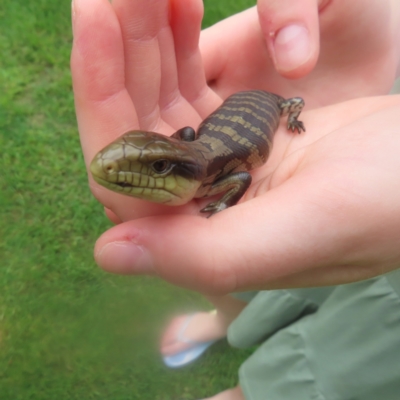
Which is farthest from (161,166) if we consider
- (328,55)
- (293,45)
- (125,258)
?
(328,55)

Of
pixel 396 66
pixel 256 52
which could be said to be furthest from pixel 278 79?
pixel 396 66

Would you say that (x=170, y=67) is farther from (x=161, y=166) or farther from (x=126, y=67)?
(x=161, y=166)

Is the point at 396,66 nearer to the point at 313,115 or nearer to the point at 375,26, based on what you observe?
the point at 375,26

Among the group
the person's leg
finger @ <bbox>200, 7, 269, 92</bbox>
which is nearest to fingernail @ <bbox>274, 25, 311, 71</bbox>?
finger @ <bbox>200, 7, 269, 92</bbox>

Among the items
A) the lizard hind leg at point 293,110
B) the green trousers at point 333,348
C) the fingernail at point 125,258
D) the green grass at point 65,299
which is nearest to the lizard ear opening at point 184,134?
the lizard hind leg at point 293,110

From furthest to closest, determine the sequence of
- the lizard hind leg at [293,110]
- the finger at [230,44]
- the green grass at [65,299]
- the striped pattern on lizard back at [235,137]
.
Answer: the green grass at [65,299] < the finger at [230,44] < the lizard hind leg at [293,110] < the striped pattern on lizard back at [235,137]

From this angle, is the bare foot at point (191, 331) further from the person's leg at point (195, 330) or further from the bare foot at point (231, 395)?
the bare foot at point (231, 395)

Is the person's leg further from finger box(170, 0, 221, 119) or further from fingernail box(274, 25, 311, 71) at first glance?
fingernail box(274, 25, 311, 71)
